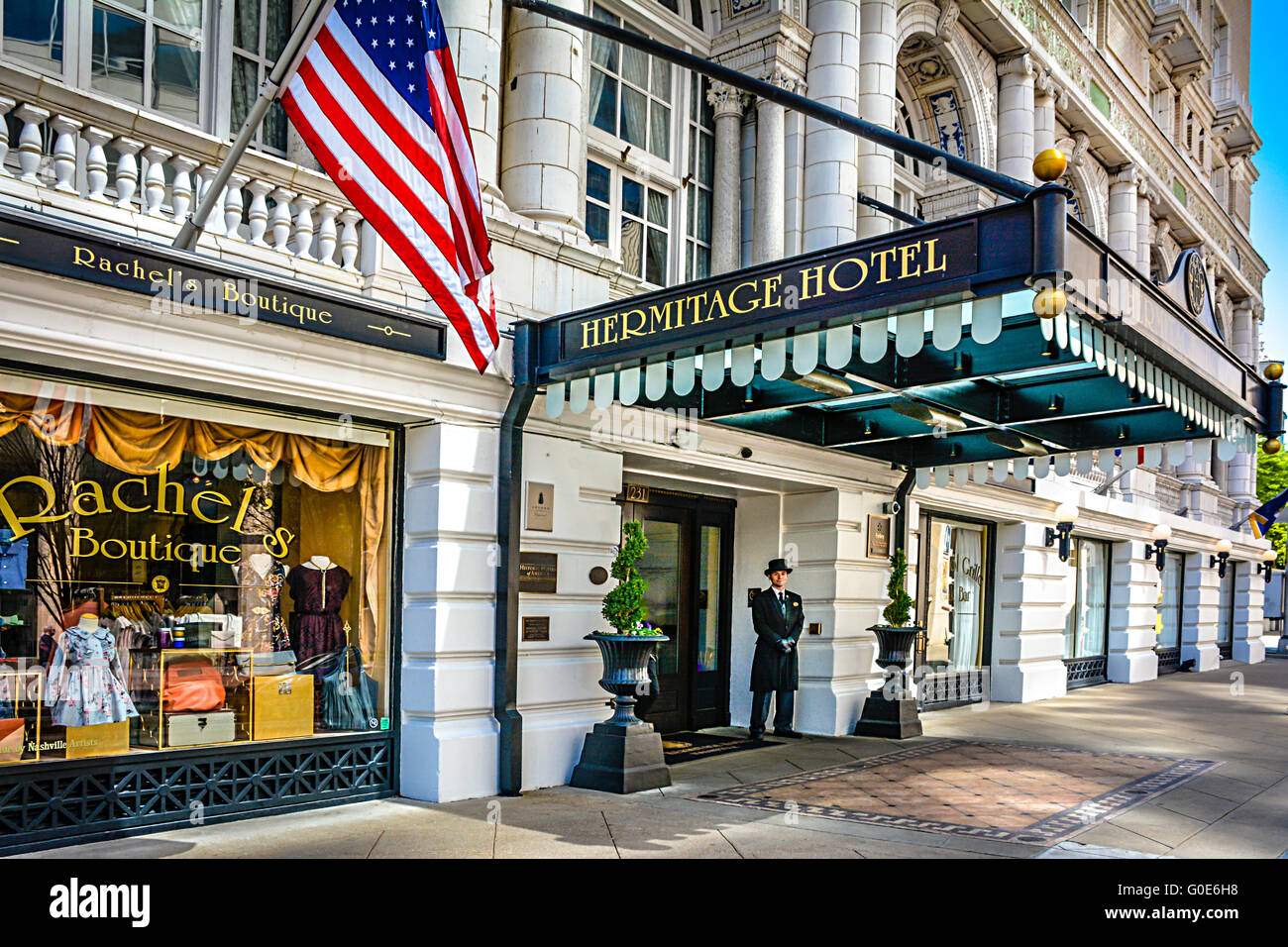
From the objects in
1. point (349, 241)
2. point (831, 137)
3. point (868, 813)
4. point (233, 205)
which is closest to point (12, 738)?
point (233, 205)

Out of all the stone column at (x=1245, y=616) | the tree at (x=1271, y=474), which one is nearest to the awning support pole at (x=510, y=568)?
the stone column at (x=1245, y=616)

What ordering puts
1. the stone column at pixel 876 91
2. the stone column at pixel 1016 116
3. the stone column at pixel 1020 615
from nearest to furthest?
the stone column at pixel 876 91
the stone column at pixel 1020 615
the stone column at pixel 1016 116

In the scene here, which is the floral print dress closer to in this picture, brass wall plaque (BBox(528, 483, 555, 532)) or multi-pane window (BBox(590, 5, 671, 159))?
brass wall plaque (BBox(528, 483, 555, 532))

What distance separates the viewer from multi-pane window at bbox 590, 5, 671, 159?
38.9ft

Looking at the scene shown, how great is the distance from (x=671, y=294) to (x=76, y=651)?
4.64 metres

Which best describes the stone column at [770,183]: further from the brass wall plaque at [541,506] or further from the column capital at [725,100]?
the brass wall plaque at [541,506]

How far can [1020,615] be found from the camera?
17266 millimetres

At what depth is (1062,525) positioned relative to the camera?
56.6ft

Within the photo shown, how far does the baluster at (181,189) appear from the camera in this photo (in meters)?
7.13

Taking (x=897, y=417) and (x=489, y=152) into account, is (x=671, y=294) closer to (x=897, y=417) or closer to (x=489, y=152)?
(x=489, y=152)

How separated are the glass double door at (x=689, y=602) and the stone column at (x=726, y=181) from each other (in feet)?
10.5

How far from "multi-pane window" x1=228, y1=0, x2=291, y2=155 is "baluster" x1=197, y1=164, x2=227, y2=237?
1.03 m

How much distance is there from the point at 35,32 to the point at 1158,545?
21.1 meters

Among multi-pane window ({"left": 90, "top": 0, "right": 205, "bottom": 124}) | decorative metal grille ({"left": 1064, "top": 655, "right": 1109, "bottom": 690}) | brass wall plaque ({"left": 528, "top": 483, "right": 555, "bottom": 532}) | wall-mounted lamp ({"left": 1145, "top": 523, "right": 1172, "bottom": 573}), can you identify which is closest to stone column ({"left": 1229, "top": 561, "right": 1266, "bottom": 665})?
wall-mounted lamp ({"left": 1145, "top": 523, "right": 1172, "bottom": 573})
